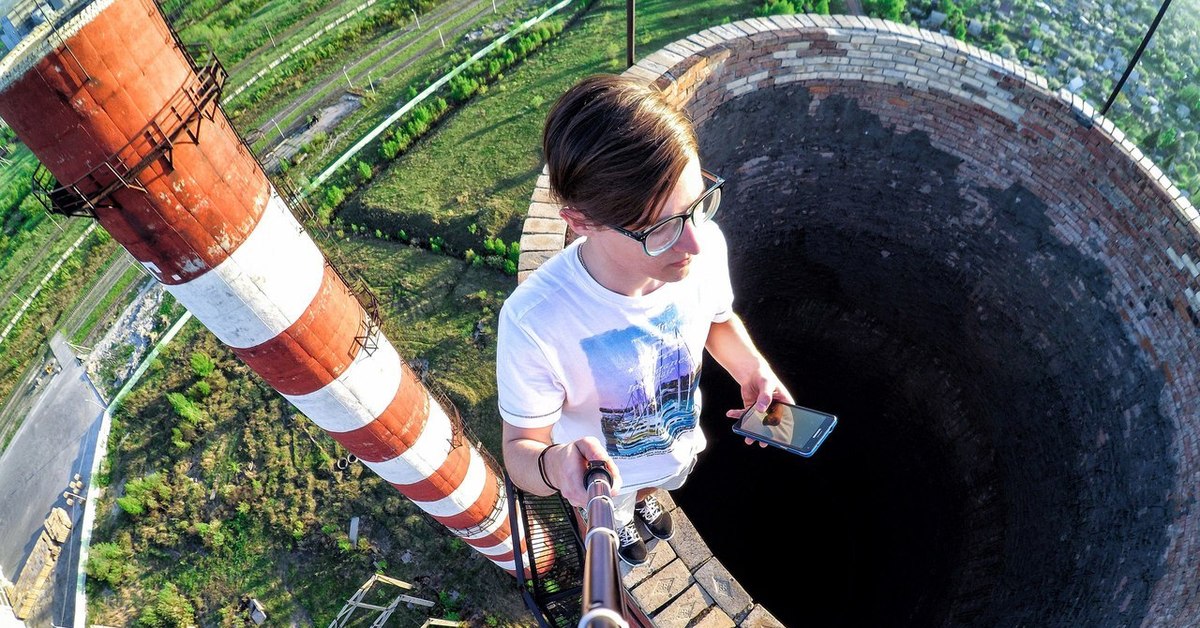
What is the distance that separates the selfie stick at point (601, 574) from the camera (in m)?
1.48

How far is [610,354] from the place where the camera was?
8.61ft

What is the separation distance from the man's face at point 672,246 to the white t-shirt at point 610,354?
127mm

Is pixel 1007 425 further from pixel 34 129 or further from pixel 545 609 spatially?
pixel 34 129

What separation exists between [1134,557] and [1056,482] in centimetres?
108

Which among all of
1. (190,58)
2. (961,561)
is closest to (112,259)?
(190,58)

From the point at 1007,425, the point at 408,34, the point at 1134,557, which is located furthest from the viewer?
the point at 408,34

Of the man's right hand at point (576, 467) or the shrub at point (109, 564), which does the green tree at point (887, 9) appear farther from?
the shrub at point (109, 564)

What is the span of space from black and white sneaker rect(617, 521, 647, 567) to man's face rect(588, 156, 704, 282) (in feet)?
5.72

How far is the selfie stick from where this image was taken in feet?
4.84

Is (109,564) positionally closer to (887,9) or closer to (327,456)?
(327,456)

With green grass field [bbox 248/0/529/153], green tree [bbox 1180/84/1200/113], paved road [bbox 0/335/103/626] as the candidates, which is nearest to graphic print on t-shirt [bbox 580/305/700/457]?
paved road [bbox 0/335/103/626]

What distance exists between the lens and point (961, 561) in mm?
6836

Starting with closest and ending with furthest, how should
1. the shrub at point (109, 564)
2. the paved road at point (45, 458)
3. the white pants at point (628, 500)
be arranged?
the white pants at point (628, 500)
the shrub at point (109, 564)
the paved road at point (45, 458)

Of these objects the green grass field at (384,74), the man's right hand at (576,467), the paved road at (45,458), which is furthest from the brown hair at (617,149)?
the green grass field at (384,74)
